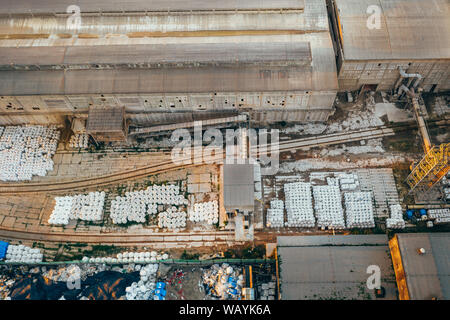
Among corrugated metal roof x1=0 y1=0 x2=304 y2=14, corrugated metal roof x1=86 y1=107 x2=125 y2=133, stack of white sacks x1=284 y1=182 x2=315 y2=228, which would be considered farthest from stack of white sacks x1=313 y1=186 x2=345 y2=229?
corrugated metal roof x1=86 y1=107 x2=125 y2=133

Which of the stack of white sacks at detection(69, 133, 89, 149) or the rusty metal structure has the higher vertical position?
the rusty metal structure

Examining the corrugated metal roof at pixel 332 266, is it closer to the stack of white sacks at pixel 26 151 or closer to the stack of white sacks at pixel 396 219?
the stack of white sacks at pixel 396 219

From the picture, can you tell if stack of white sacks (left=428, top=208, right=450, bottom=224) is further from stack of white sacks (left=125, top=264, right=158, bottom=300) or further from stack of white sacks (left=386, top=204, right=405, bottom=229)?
stack of white sacks (left=125, top=264, right=158, bottom=300)

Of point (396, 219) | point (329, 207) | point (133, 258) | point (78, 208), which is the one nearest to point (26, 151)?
point (78, 208)

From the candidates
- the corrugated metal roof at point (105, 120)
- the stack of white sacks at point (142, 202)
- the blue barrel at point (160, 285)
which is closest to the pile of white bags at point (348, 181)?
the stack of white sacks at point (142, 202)

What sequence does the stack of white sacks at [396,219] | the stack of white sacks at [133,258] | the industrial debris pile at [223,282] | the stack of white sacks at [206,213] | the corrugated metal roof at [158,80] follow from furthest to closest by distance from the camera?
1. the corrugated metal roof at [158,80]
2. the stack of white sacks at [206,213]
3. the stack of white sacks at [396,219]
4. the stack of white sacks at [133,258]
5. the industrial debris pile at [223,282]
